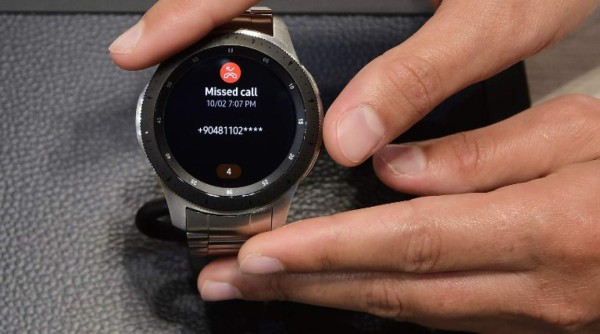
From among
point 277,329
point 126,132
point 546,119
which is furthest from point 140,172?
point 546,119

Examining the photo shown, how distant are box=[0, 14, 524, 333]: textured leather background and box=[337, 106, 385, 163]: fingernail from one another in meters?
0.14

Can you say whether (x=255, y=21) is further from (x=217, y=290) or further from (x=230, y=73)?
(x=217, y=290)

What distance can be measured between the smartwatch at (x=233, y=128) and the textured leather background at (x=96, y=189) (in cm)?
7

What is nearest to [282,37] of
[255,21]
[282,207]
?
[255,21]

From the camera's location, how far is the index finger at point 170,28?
1.80 ft

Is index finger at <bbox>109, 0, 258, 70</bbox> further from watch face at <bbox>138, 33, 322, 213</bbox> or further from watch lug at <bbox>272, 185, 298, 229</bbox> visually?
watch lug at <bbox>272, 185, 298, 229</bbox>

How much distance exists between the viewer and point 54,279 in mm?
627

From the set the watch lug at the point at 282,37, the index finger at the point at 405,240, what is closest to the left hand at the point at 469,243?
the index finger at the point at 405,240

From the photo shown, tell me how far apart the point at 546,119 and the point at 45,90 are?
42 centimetres

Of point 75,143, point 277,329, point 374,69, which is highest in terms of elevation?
point 374,69

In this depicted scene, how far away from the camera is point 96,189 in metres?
0.66

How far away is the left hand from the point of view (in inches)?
21.4

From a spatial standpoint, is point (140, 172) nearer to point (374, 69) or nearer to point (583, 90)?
point (374, 69)

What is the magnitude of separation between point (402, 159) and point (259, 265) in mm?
141
